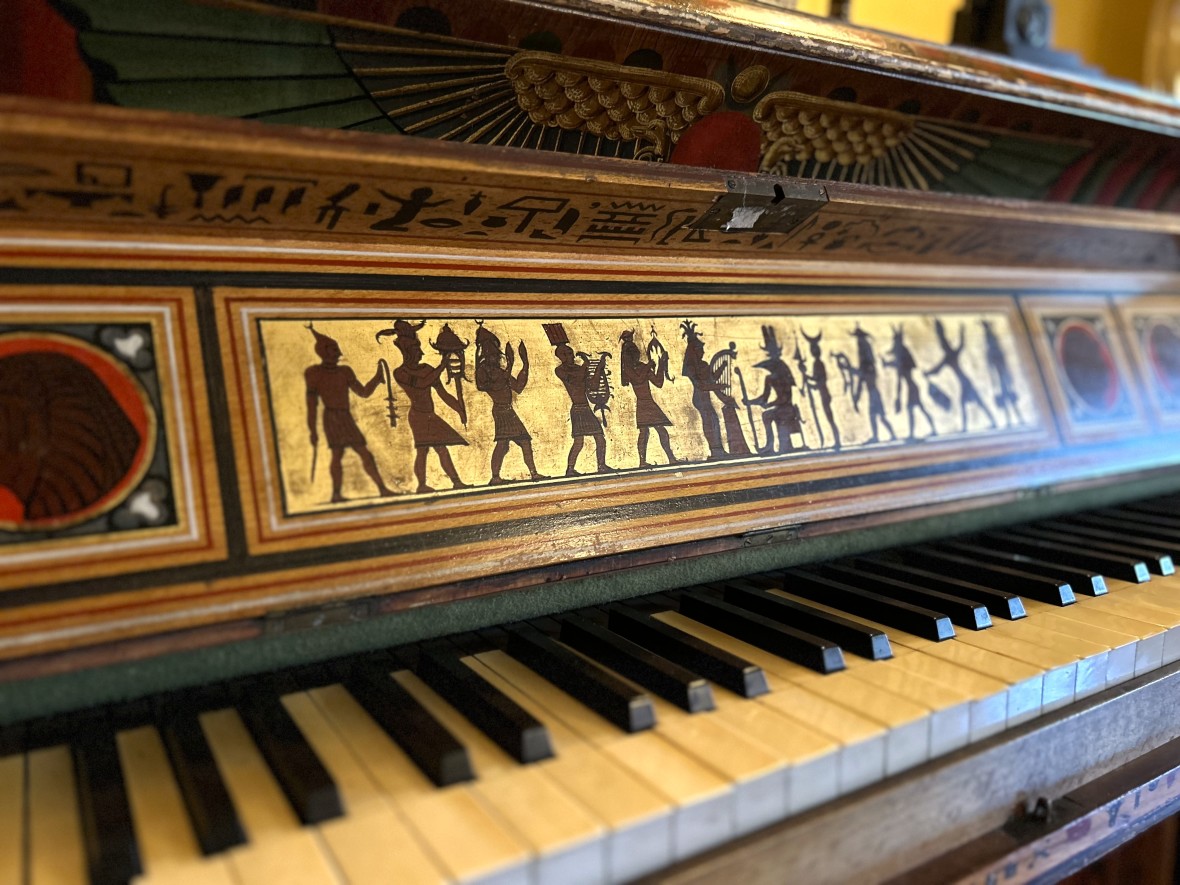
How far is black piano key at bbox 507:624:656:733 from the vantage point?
3.76 ft

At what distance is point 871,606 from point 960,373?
2.71 ft

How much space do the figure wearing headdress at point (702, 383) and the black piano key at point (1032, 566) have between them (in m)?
0.65

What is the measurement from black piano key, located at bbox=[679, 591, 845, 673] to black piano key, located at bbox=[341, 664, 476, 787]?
56 cm

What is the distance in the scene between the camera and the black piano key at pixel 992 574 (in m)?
1.63

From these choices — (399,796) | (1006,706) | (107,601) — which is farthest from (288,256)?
(1006,706)

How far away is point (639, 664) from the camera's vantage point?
1296 mm

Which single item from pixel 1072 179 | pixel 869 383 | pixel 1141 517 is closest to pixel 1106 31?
pixel 1072 179

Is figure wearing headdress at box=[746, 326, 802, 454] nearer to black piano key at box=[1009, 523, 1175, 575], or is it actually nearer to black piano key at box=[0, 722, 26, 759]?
black piano key at box=[1009, 523, 1175, 575]

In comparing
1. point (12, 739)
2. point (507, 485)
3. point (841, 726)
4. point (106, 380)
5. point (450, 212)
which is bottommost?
point (841, 726)

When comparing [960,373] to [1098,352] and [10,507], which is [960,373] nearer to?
[1098,352]

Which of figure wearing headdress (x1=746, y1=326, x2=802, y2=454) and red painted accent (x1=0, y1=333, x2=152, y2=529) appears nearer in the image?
red painted accent (x1=0, y1=333, x2=152, y2=529)

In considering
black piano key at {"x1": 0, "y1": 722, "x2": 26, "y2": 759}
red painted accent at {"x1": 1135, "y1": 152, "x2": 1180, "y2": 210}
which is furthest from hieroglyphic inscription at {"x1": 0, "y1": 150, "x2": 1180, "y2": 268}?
black piano key at {"x1": 0, "y1": 722, "x2": 26, "y2": 759}

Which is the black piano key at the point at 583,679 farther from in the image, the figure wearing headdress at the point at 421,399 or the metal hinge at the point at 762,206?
the metal hinge at the point at 762,206

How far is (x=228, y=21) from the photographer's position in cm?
121
